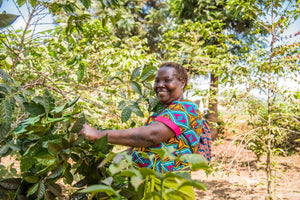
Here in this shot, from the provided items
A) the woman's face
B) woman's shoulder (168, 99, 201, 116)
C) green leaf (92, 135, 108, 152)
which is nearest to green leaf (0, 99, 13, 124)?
green leaf (92, 135, 108, 152)

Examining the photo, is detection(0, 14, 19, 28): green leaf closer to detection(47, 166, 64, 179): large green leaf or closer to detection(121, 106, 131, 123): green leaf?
detection(47, 166, 64, 179): large green leaf

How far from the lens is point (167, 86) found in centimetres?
163

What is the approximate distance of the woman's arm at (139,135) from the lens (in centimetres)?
112

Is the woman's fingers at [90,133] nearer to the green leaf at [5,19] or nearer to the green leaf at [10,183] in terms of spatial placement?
the green leaf at [10,183]

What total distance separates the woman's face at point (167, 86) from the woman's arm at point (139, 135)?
0.38 meters

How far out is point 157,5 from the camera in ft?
55.7

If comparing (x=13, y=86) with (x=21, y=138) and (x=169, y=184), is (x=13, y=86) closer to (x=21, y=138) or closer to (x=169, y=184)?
(x=21, y=138)

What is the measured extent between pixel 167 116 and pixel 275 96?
9.31 feet

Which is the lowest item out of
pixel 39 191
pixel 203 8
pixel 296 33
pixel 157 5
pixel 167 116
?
pixel 39 191

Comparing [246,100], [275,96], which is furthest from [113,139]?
[275,96]

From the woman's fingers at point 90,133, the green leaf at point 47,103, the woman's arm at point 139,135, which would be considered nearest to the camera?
the green leaf at point 47,103

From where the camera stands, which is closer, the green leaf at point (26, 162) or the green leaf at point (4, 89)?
the green leaf at point (26, 162)

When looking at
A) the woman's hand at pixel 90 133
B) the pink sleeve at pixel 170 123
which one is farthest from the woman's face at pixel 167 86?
the woman's hand at pixel 90 133

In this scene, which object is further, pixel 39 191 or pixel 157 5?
pixel 157 5
